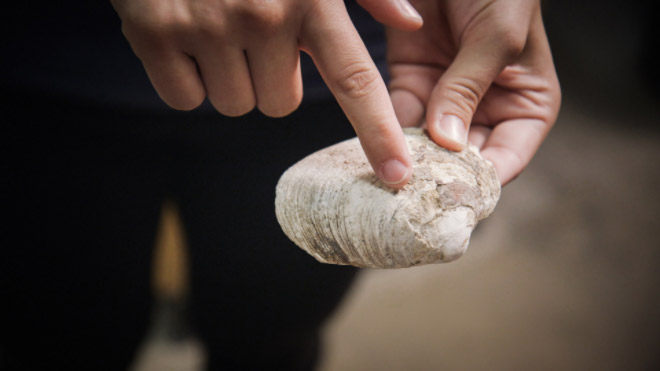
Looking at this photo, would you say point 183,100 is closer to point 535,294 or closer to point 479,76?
point 479,76

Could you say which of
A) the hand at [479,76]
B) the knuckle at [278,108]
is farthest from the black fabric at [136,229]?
the knuckle at [278,108]

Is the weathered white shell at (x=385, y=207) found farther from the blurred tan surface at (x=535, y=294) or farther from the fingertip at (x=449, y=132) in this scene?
the blurred tan surface at (x=535, y=294)

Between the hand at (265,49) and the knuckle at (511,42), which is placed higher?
the hand at (265,49)

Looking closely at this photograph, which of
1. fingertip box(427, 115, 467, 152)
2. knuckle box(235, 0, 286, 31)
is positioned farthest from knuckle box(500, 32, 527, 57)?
knuckle box(235, 0, 286, 31)

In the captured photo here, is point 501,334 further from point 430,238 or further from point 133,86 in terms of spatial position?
point 133,86

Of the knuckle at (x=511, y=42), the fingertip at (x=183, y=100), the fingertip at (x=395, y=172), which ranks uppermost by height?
the fingertip at (x=183, y=100)
